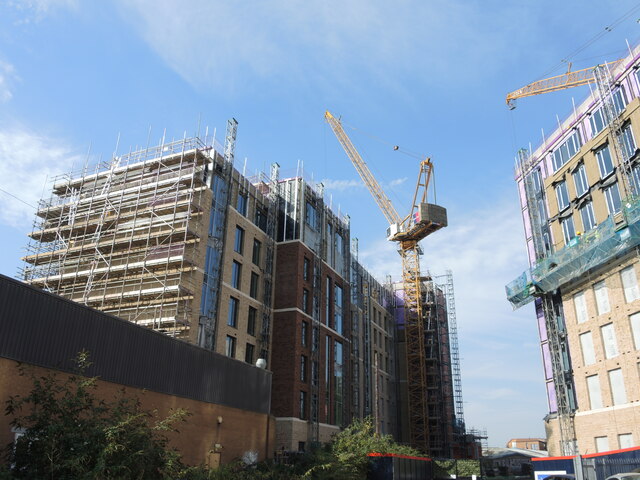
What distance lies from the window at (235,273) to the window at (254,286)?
2064mm

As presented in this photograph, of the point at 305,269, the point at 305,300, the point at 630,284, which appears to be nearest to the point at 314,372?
the point at 305,300

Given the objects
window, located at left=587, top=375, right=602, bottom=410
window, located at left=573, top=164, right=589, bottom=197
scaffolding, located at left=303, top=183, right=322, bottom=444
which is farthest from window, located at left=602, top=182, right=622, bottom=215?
scaffolding, located at left=303, top=183, right=322, bottom=444

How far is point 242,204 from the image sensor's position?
4741cm

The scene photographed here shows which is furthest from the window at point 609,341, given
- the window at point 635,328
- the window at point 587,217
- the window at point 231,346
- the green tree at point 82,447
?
the green tree at point 82,447

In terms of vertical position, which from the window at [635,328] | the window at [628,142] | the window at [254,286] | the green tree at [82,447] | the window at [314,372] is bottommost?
the green tree at [82,447]

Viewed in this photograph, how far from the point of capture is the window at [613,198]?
42406 millimetres

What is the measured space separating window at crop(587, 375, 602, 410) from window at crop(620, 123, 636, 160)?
55.5 feet

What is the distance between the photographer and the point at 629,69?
42.5m

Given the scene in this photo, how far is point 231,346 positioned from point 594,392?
2799 cm

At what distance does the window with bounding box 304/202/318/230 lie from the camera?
5450 cm

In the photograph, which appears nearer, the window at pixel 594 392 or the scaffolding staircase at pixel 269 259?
the window at pixel 594 392

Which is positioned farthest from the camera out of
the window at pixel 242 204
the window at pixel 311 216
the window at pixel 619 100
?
the window at pixel 311 216

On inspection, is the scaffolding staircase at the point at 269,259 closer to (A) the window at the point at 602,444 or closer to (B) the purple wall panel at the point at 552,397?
→ (B) the purple wall panel at the point at 552,397

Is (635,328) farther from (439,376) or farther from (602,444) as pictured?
(439,376)
